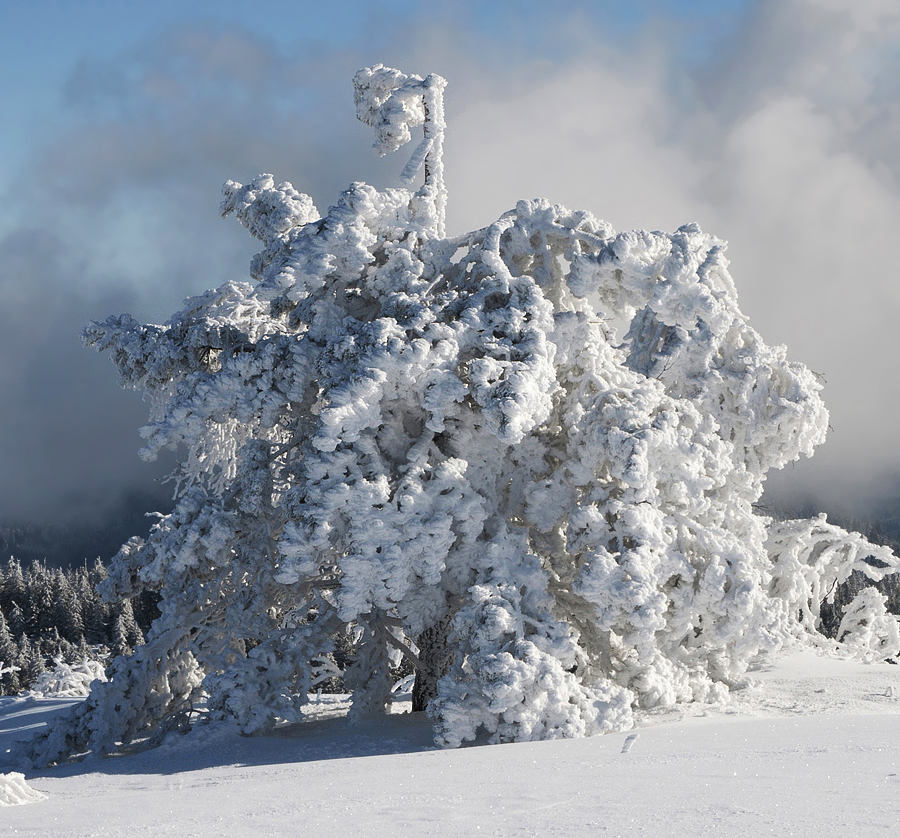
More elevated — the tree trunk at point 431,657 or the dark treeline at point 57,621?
the tree trunk at point 431,657

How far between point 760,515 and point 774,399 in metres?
1.85

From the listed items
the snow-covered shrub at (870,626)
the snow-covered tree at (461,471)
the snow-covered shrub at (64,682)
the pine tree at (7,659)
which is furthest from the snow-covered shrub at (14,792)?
the pine tree at (7,659)

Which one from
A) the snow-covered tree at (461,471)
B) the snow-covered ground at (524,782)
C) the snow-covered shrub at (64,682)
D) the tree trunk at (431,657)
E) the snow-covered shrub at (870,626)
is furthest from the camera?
the snow-covered shrub at (64,682)

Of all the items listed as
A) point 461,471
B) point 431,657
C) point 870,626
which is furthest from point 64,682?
point 870,626

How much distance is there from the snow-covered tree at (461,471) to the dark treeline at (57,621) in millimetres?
32927

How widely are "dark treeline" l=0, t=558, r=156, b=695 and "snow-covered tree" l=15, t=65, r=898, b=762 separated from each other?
32927mm

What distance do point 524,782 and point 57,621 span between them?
5209cm

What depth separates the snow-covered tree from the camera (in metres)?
8.10

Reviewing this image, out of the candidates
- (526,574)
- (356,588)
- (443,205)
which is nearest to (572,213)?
(443,205)

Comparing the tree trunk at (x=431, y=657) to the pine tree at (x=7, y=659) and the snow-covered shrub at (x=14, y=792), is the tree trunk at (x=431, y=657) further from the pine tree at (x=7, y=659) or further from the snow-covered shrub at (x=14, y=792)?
the pine tree at (x=7, y=659)

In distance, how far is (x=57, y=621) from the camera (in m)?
51.6

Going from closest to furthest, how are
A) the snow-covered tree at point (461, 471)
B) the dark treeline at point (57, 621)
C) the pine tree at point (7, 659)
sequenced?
the snow-covered tree at point (461, 471) → the pine tree at point (7, 659) → the dark treeline at point (57, 621)

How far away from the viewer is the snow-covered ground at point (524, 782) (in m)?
4.05

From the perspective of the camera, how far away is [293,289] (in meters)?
9.04
